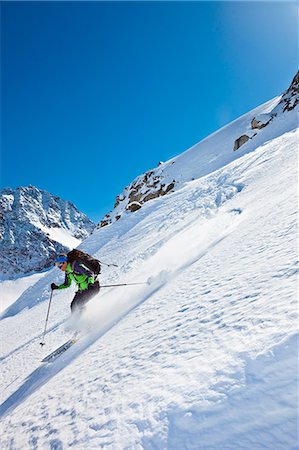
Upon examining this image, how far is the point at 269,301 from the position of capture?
348 cm

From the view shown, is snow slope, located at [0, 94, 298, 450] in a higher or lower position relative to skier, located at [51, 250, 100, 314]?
lower

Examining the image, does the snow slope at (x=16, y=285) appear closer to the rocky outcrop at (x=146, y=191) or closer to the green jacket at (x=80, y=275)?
the rocky outcrop at (x=146, y=191)

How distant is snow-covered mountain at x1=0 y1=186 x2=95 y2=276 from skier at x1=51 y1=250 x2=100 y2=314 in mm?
151068

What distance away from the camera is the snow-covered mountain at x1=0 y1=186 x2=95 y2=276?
151m

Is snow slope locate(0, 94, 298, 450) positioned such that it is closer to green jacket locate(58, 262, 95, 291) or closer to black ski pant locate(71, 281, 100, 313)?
black ski pant locate(71, 281, 100, 313)

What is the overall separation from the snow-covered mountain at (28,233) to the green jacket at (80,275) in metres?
151

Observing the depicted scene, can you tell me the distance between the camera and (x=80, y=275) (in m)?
8.01

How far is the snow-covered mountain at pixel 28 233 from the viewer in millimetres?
150750

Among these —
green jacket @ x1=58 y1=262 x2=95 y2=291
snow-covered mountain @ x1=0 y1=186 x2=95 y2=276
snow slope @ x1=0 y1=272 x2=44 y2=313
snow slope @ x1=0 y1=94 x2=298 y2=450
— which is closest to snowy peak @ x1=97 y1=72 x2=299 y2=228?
green jacket @ x1=58 y1=262 x2=95 y2=291

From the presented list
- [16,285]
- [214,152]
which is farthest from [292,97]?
[16,285]

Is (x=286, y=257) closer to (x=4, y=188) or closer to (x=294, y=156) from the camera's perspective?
(x=294, y=156)

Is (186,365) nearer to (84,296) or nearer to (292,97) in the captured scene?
(84,296)

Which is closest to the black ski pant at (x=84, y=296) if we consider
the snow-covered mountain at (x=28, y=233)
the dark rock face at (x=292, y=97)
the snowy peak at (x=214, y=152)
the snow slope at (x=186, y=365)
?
the snow slope at (x=186, y=365)

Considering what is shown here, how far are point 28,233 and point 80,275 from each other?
17128 cm
